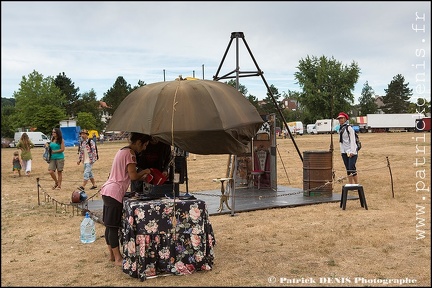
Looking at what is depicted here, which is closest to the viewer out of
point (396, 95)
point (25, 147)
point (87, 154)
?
point (87, 154)

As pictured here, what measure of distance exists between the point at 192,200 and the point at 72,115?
78901 mm

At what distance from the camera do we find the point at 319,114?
68500 millimetres

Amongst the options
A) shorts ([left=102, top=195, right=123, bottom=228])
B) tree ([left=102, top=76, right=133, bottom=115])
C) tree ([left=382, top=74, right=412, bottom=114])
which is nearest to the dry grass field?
shorts ([left=102, top=195, right=123, bottom=228])

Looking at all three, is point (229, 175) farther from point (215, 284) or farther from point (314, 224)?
point (215, 284)

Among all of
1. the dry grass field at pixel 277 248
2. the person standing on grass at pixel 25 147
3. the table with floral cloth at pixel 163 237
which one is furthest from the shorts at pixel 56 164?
the table with floral cloth at pixel 163 237

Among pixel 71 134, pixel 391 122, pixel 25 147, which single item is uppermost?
pixel 391 122

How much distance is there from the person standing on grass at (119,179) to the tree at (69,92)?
7829cm

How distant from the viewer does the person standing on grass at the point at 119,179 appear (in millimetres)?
5113

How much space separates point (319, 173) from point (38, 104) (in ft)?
210

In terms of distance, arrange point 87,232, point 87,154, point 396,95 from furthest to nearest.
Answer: point 396,95 → point 87,154 → point 87,232

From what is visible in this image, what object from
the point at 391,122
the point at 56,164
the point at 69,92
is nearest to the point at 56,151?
the point at 56,164

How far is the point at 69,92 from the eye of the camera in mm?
80750

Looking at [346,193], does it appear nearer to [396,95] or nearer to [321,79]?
[321,79]

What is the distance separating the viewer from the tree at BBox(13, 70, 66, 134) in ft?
203
